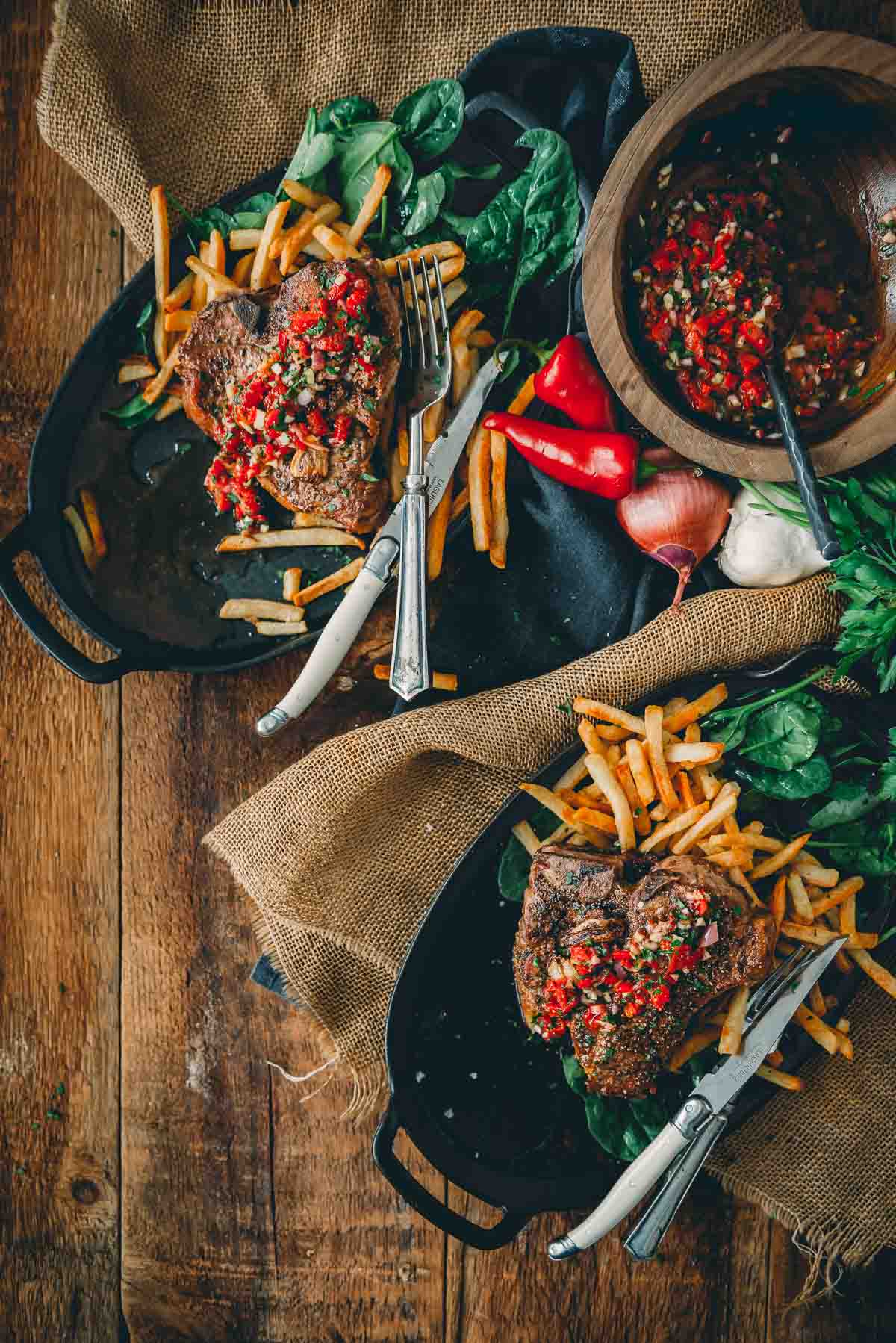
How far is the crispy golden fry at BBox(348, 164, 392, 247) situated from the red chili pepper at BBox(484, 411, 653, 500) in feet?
2.13

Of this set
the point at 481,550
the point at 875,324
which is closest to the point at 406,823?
the point at 481,550

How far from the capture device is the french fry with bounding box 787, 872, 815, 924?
8.89 ft

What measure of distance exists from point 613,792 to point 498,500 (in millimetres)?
927

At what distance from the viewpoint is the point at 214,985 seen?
341cm

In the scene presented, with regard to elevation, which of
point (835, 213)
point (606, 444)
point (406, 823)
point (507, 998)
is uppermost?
point (835, 213)

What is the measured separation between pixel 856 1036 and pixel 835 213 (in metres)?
2.43

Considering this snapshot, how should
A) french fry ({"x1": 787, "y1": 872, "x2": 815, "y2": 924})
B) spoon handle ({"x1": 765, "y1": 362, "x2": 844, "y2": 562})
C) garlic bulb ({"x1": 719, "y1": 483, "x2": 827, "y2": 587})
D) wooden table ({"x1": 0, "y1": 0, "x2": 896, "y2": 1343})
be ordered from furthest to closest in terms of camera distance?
wooden table ({"x1": 0, "y1": 0, "x2": 896, "y2": 1343})
garlic bulb ({"x1": 719, "y1": 483, "x2": 827, "y2": 587})
french fry ({"x1": 787, "y1": 872, "x2": 815, "y2": 924})
spoon handle ({"x1": 765, "y1": 362, "x2": 844, "y2": 562})

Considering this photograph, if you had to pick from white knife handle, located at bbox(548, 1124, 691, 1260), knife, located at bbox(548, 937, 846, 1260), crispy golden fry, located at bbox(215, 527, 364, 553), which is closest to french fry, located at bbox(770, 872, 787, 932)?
knife, located at bbox(548, 937, 846, 1260)

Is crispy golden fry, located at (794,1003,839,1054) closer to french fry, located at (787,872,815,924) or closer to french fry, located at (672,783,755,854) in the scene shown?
french fry, located at (787,872,815,924)

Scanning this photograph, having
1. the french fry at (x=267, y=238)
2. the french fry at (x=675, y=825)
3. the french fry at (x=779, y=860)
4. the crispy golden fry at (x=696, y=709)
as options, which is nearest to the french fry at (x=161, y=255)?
the french fry at (x=267, y=238)

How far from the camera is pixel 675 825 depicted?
105 inches

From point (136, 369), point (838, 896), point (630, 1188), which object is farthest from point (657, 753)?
point (136, 369)

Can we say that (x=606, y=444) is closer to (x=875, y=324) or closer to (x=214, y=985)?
(x=875, y=324)

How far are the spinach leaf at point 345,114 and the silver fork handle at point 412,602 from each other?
1054mm
